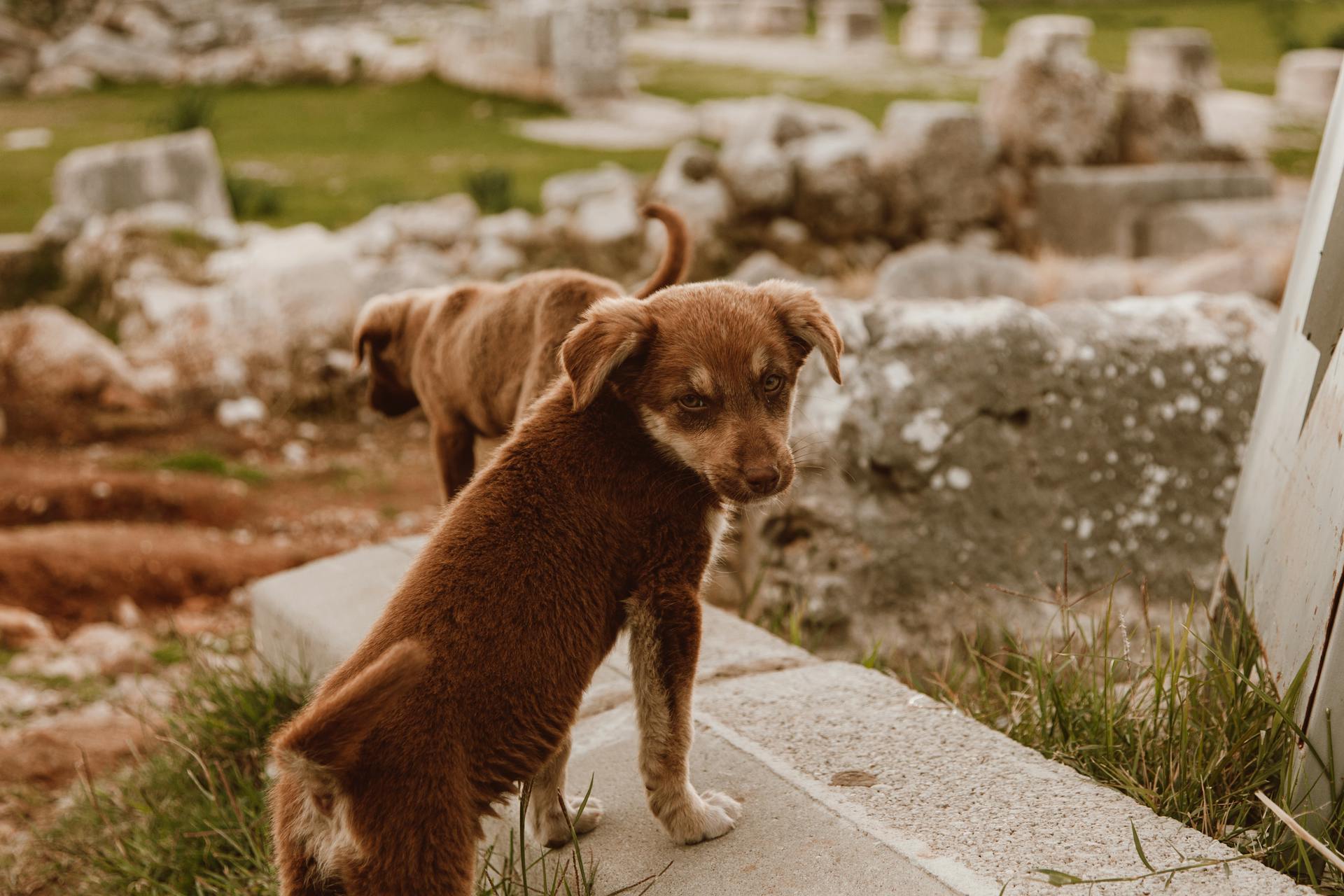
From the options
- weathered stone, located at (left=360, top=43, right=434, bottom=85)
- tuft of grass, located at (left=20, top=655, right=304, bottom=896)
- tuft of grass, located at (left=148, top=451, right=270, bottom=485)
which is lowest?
tuft of grass, located at (left=148, top=451, right=270, bottom=485)

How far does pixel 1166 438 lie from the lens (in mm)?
5133

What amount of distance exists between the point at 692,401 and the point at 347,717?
115 cm

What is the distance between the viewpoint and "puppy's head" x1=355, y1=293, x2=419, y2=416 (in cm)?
472

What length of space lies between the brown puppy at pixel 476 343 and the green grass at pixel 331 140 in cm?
893

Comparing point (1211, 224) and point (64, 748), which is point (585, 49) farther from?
point (64, 748)

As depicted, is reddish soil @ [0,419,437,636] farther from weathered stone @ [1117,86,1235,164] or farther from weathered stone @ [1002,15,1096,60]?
weathered stone @ [1117,86,1235,164]

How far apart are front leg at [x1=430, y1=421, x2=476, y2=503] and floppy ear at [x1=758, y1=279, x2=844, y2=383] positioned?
1.63m

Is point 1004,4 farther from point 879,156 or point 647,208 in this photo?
point 647,208

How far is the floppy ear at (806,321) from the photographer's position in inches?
127

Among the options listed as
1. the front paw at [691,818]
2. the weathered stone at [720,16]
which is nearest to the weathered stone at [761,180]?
the front paw at [691,818]

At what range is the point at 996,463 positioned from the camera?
5000 millimetres

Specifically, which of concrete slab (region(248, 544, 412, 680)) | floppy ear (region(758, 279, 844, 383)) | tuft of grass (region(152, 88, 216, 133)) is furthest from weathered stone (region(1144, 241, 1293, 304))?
tuft of grass (region(152, 88, 216, 133))

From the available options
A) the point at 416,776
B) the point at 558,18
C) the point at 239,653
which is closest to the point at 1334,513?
the point at 416,776

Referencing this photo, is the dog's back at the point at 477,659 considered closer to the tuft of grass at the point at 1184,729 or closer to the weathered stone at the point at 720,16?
the tuft of grass at the point at 1184,729
